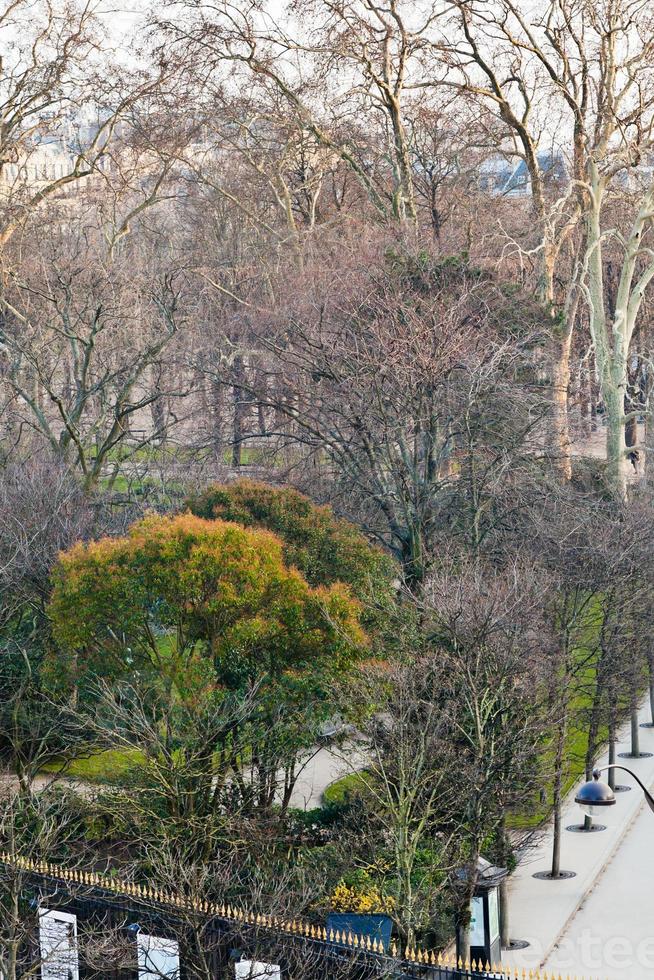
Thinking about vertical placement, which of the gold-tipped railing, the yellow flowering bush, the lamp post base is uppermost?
the gold-tipped railing

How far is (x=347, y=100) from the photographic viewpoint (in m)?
37.5

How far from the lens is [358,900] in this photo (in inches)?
650

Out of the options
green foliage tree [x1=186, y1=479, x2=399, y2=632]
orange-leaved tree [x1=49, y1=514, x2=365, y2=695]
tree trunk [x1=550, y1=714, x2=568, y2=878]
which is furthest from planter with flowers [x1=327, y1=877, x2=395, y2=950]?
green foliage tree [x1=186, y1=479, x2=399, y2=632]

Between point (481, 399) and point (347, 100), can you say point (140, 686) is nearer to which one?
point (481, 399)

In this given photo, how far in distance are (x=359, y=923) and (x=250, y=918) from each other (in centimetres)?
206

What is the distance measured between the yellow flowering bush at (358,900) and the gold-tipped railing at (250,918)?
356 mm

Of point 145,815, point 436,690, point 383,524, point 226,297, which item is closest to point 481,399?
point 383,524

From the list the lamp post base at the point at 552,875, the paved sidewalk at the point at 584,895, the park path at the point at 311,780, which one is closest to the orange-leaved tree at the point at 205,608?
the park path at the point at 311,780

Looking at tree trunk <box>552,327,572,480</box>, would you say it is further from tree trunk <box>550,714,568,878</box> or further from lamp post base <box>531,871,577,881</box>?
lamp post base <box>531,871,577,881</box>

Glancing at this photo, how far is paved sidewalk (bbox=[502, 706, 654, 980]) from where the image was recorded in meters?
18.1

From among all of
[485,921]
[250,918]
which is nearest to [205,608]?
[250,918]

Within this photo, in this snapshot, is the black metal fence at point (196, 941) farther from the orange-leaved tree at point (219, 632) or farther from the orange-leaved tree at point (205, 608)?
the orange-leaved tree at point (205, 608)

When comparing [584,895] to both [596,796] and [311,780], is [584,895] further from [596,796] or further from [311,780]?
[596,796]

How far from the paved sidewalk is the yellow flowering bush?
2660mm
